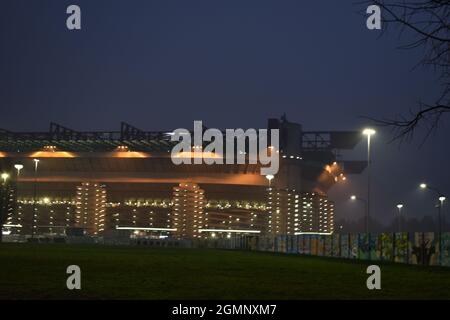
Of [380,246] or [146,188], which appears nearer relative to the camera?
[380,246]

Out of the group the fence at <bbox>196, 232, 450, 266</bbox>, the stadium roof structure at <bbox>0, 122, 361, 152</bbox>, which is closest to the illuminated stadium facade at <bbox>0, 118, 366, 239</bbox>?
the stadium roof structure at <bbox>0, 122, 361, 152</bbox>

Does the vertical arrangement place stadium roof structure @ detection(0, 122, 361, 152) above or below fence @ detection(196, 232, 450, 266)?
above

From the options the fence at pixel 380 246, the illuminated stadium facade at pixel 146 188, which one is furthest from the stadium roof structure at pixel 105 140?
the fence at pixel 380 246

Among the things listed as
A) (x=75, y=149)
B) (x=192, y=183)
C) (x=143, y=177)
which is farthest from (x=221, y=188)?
(x=75, y=149)

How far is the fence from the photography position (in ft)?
135

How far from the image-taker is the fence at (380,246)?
41.2 metres

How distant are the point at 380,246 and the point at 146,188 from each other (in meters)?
130

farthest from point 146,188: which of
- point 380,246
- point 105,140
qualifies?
point 380,246

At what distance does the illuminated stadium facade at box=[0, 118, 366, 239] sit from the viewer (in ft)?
553

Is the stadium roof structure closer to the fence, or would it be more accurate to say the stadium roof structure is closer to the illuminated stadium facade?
the illuminated stadium facade

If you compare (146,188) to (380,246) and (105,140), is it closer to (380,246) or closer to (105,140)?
(105,140)

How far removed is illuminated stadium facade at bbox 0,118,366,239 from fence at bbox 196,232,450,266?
306ft

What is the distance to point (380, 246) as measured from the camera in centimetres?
4853

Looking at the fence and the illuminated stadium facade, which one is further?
the illuminated stadium facade
